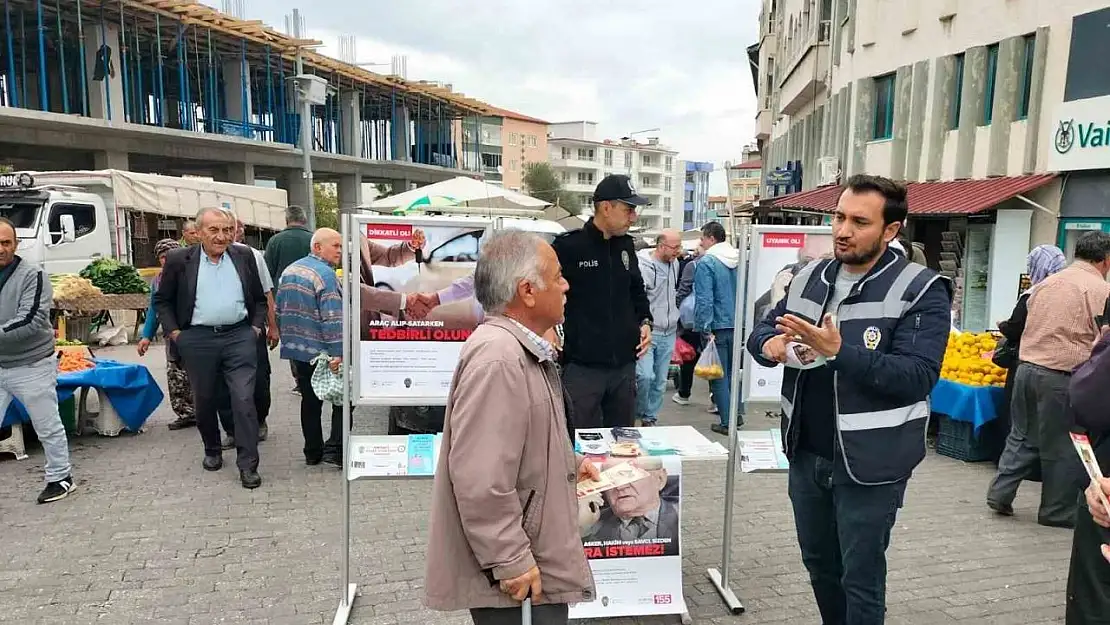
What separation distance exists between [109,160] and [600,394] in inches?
982

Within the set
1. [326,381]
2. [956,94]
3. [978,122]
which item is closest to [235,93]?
[956,94]

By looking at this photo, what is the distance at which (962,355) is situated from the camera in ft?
21.8

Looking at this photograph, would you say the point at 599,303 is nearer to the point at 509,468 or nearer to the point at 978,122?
the point at 509,468

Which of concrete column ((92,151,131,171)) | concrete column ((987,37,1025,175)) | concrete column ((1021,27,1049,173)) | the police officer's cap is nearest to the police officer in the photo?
the police officer's cap

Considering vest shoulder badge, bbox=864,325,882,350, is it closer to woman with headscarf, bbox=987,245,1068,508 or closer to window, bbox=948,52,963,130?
woman with headscarf, bbox=987,245,1068,508

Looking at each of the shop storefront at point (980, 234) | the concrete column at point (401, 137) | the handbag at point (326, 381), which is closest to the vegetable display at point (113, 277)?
the handbag at point (326, 381)

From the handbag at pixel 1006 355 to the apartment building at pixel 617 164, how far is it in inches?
2853

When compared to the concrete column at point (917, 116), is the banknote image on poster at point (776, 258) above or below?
below

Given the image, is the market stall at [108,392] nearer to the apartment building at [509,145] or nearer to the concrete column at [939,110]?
the concrete column at [939,110]

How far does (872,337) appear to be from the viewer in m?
2.60

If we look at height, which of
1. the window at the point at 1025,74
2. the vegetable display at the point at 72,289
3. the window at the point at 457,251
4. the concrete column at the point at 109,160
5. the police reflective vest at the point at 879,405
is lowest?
the vegetable display at the point at 72,289

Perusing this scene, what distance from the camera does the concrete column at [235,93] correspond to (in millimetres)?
28297

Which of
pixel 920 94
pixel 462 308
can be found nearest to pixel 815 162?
pixel 920 94

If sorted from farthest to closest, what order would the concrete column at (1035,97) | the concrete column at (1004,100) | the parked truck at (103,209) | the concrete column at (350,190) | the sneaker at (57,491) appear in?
1. the concrete column at (350,190)
2. the concrete column at (1004,100)
3. the parked truck at (103,209)
4. the concrete column at (1035,97)
5. the sneaker at (57,491)
